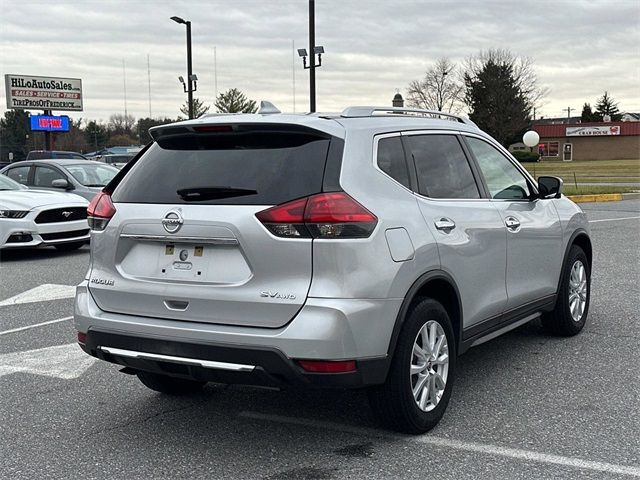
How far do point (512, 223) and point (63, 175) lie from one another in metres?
10.6

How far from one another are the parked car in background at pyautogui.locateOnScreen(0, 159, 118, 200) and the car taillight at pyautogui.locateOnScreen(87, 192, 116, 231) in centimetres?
943

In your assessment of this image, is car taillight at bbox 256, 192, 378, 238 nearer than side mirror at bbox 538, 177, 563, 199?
Yes

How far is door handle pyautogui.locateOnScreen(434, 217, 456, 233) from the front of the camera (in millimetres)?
4219

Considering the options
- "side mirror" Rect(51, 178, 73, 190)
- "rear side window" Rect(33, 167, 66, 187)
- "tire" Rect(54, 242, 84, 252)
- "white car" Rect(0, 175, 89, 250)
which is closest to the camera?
"white car" Rect(0, 175, 89, 250)

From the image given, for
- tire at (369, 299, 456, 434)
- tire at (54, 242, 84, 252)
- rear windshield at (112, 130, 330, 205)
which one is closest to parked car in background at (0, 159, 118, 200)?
tire at (54, 242, 84, 252)

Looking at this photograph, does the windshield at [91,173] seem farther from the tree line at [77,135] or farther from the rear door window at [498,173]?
the tree line at [77,135]

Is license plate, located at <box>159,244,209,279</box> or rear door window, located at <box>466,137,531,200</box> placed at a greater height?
rear door window, located at <box>466,137,531,200</box>

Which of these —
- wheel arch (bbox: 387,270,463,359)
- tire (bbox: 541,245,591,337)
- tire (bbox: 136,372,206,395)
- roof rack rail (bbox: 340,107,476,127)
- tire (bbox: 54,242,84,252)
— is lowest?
tire (bbox: 54,242,84,252)

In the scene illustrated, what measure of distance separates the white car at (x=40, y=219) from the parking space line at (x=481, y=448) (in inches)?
310

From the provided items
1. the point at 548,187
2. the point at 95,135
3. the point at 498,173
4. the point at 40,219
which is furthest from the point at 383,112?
the point at 95,135

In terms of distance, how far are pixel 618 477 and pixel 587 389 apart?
1.38 m

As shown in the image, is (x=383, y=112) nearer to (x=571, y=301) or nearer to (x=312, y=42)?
(x=571, y=301)

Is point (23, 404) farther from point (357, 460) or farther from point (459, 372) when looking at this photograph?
point (459, 372)

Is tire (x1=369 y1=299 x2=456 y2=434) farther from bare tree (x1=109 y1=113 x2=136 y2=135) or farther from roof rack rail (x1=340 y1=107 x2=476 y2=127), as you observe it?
bare tree (x1=109 y1=113 x2=136 y2=135)
